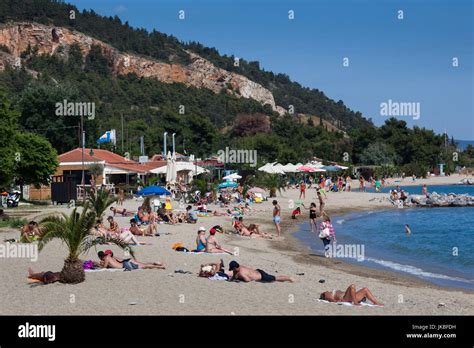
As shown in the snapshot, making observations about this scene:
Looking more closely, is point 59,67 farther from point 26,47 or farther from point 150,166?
point 150,166

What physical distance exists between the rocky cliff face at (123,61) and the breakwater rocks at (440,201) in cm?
8930

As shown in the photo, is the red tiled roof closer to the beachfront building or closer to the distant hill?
the beachfront building

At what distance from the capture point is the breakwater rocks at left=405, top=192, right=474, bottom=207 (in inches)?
1710

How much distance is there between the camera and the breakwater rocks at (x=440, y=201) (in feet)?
143

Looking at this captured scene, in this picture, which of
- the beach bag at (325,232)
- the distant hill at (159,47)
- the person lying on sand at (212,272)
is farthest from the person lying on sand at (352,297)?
the distant hill at (159,47)

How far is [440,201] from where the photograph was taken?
1740 inches

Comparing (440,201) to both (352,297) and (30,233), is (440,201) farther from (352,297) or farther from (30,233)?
(352,297)

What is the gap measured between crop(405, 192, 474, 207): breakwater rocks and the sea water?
490cm

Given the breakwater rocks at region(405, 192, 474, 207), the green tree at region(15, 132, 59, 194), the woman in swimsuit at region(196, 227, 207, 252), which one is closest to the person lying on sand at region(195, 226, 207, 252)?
the woman in swimsuit at region(196, 227, 207, 252)

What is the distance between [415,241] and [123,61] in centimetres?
11830

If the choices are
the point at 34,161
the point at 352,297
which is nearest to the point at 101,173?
the point at 34,161

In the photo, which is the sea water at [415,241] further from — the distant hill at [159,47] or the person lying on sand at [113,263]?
the distant hill at [159,47]

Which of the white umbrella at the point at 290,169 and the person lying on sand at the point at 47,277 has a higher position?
the white umbrella at the point at 290,169
